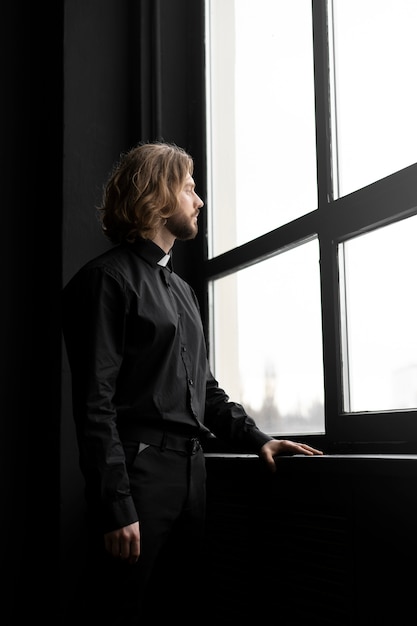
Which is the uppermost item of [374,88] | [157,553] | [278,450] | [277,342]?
[374,88]

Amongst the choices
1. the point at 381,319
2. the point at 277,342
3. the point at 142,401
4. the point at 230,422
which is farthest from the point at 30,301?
the point at 381,319

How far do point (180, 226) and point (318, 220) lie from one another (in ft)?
1.29

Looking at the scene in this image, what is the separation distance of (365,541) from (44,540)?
139 cm

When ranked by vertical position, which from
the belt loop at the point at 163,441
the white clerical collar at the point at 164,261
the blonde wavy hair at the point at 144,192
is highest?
the blonde wavy hair at the point at 144,192

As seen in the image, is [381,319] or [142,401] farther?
[381,319]

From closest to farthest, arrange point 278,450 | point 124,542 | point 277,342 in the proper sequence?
point 124,542 → point 278,450 → point 277,342

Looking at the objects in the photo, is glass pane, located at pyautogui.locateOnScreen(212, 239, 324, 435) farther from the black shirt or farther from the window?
the black shirt

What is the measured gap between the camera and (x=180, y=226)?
6.61 feet

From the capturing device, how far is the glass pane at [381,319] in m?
1.87

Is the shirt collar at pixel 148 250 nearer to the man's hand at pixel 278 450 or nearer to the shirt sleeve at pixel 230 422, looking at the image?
the shirt sleeve at pixel 230 422

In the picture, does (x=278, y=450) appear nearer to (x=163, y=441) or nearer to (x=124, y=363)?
(x=163, y=441)

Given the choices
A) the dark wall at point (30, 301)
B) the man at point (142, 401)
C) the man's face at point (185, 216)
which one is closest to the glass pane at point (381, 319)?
the man at point (142, 401)

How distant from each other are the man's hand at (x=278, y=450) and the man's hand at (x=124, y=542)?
38 centimetres

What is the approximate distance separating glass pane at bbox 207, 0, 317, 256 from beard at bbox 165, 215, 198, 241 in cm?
40
